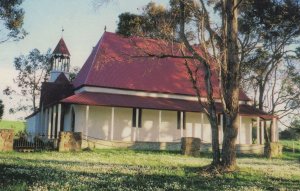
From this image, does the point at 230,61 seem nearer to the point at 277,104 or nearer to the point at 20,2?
the point at 20,2

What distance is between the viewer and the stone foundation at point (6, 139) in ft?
82.7

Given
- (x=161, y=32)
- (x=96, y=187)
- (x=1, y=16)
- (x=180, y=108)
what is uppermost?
(x=1, y=16)

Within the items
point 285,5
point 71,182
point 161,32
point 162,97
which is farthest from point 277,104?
point 71,182

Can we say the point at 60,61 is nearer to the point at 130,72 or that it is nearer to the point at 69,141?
the point at 130,72

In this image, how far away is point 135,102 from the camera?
35.5 meters

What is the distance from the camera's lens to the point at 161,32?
19469 mm

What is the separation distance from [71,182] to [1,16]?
2221 cm

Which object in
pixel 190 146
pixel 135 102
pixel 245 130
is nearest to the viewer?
pixel 190 146

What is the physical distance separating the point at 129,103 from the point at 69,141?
9.30 m

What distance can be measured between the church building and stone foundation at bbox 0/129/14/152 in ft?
26.1

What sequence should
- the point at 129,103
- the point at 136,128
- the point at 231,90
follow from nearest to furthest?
the point at 231,90 < the point at 129,103 < the point at 136,128

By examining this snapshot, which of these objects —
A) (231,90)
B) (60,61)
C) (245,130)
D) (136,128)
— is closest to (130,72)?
(136,128)

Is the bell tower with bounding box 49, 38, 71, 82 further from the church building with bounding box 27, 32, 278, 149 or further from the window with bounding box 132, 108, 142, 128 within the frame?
the window with bounding box 132, 108, 142, 128

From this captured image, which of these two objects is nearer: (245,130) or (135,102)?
(135,102)
